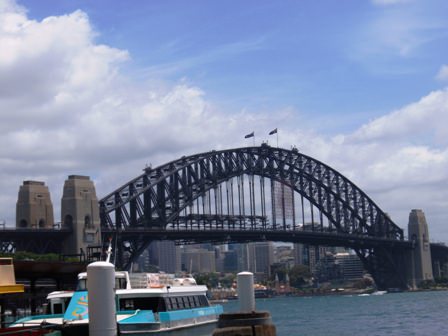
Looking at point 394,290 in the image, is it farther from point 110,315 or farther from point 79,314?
point 110,315

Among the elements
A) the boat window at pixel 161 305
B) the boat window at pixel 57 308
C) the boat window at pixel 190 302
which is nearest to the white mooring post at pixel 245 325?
the boat window at pixel 57 308

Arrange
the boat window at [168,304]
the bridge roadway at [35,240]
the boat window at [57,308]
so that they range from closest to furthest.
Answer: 1. the boat window at [57,308]
2. the boat window at [168,304]
3. the bridge roadway at [35,240]

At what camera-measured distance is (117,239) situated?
107 metres

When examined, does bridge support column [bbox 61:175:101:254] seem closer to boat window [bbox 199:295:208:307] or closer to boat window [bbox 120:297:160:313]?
boat window [bbox 199:295:208:307]

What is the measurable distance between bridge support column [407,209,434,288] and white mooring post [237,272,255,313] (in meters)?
144

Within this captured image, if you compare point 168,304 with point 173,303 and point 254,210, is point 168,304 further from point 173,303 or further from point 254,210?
point 254,210

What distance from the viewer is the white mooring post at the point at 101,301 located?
57.7 feet

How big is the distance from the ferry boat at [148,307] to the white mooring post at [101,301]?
45.6 feet

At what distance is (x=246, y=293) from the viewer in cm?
2961

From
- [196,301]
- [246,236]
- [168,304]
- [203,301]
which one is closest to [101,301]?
[168,304]

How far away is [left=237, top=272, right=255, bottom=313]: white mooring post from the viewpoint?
96.3ft

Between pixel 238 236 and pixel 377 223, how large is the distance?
171 ft

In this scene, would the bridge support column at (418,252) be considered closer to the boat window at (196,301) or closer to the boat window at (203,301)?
the boat window at (203,301)

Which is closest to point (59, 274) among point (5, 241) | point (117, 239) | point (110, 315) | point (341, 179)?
point (110, 315)
